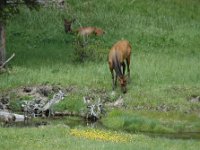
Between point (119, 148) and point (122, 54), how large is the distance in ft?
45.9

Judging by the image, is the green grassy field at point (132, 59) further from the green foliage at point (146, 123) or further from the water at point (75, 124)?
the water at point (75, 124)

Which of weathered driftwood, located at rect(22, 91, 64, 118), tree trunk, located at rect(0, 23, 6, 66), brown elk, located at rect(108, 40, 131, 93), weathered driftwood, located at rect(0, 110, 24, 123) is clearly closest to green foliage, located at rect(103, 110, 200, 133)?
weathered driftwood, located at rect(22, 91, 64, 118)

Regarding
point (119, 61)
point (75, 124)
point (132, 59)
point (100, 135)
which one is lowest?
point (132, 59)

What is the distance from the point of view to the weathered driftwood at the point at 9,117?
1055 inches

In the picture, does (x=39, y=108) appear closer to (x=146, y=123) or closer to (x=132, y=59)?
(x=146, y=123)

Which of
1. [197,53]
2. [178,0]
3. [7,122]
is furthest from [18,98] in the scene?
[178,0]

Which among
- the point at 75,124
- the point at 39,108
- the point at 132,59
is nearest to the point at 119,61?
the point at 39,108

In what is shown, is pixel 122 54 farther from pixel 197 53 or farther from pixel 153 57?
pixel 197 53

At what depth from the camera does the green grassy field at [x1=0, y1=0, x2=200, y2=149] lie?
27.1 meters

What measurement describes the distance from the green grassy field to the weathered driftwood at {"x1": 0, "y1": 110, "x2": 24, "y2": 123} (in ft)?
11.5

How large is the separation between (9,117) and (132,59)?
13212 millimetres

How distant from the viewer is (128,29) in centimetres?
4688

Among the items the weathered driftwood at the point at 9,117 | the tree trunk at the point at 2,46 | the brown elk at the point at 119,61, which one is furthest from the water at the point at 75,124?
the tree trunk at the point at 2,46

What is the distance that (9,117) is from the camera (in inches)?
1058
